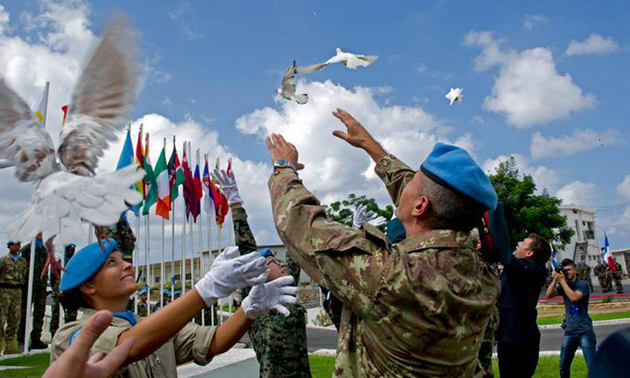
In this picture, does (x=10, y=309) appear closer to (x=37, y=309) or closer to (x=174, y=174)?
(x=37, y=309)

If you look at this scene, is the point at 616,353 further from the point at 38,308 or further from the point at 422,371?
the point at 38,308

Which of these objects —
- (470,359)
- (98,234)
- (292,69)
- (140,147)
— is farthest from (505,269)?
(140,147)

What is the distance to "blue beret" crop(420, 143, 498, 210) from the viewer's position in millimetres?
1802

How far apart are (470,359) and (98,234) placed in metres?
1.69

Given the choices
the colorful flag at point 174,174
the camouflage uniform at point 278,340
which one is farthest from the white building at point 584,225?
the camouflage uniform at point 278,340

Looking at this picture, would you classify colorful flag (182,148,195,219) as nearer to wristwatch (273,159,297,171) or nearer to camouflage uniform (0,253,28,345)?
camouflage uniform (0,253,28,345)

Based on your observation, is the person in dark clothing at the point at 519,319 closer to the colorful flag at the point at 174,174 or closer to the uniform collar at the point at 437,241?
the uniform collar at the point at 437,241

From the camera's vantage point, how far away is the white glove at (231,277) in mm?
2086

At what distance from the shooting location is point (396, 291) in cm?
165

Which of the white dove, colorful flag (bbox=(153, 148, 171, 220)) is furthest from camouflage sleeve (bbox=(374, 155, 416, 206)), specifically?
colorful flag (bbox=(153, 148, 171, 220))

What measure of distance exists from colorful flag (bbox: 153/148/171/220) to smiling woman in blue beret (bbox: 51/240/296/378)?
411 inches

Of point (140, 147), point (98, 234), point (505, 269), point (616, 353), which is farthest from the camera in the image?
point (140, 147)

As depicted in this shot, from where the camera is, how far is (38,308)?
34.0 ft

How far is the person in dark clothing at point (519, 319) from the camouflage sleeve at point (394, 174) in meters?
2.31
